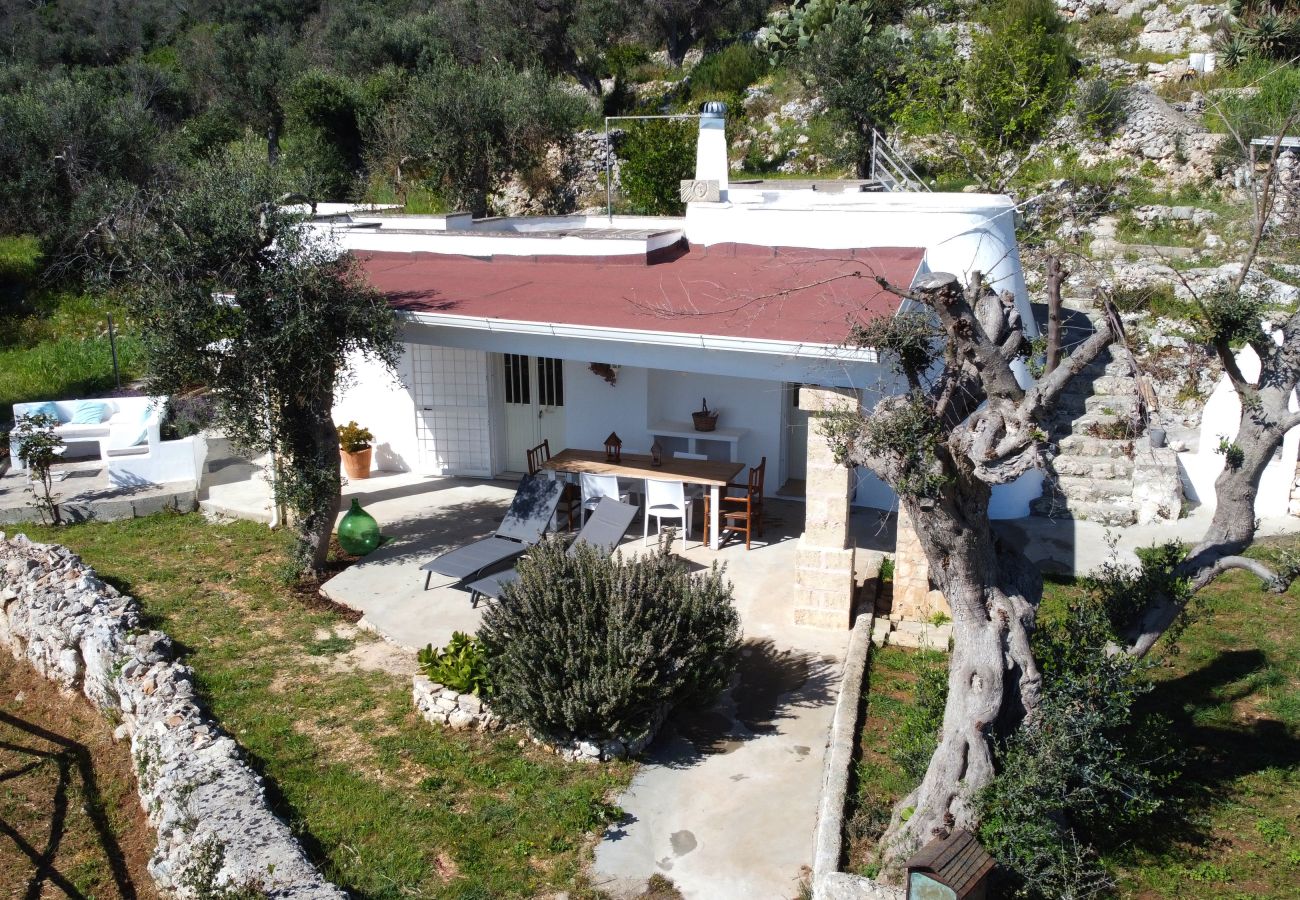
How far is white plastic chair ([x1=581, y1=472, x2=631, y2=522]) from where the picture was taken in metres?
10.4

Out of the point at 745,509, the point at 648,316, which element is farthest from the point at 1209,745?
the point at 648,316

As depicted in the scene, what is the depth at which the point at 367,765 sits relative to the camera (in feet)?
21.6

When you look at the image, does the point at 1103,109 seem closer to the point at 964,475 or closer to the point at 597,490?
the point at 597,490

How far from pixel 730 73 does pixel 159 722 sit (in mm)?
30619

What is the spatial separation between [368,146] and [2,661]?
79.3 feet

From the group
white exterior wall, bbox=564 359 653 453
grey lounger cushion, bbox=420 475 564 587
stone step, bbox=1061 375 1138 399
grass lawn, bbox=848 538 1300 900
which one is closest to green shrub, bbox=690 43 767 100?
stone step, bbox=1061 375 1138 399

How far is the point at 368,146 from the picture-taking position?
99.1 ft

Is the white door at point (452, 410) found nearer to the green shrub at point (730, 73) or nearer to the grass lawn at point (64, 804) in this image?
the grass lawn at point (64, 804)

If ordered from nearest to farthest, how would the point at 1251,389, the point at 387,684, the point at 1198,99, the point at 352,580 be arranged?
the point at 1251,389
the point at 387,684
the point at 352,580
the point at 1198,99

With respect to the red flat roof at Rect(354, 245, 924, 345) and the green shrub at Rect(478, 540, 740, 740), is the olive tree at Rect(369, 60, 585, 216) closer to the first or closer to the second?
the red flat roof at Rect(354, 245, 924, 345)

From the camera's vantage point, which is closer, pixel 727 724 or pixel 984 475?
pixel 984 475

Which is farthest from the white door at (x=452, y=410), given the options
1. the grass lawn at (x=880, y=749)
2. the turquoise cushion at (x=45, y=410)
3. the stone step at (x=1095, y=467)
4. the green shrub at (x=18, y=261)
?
the green shrub at (x=18, y=261)

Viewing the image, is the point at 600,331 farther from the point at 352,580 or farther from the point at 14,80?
the point at 14,80

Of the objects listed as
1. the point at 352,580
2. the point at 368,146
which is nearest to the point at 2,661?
the point at 352,580
